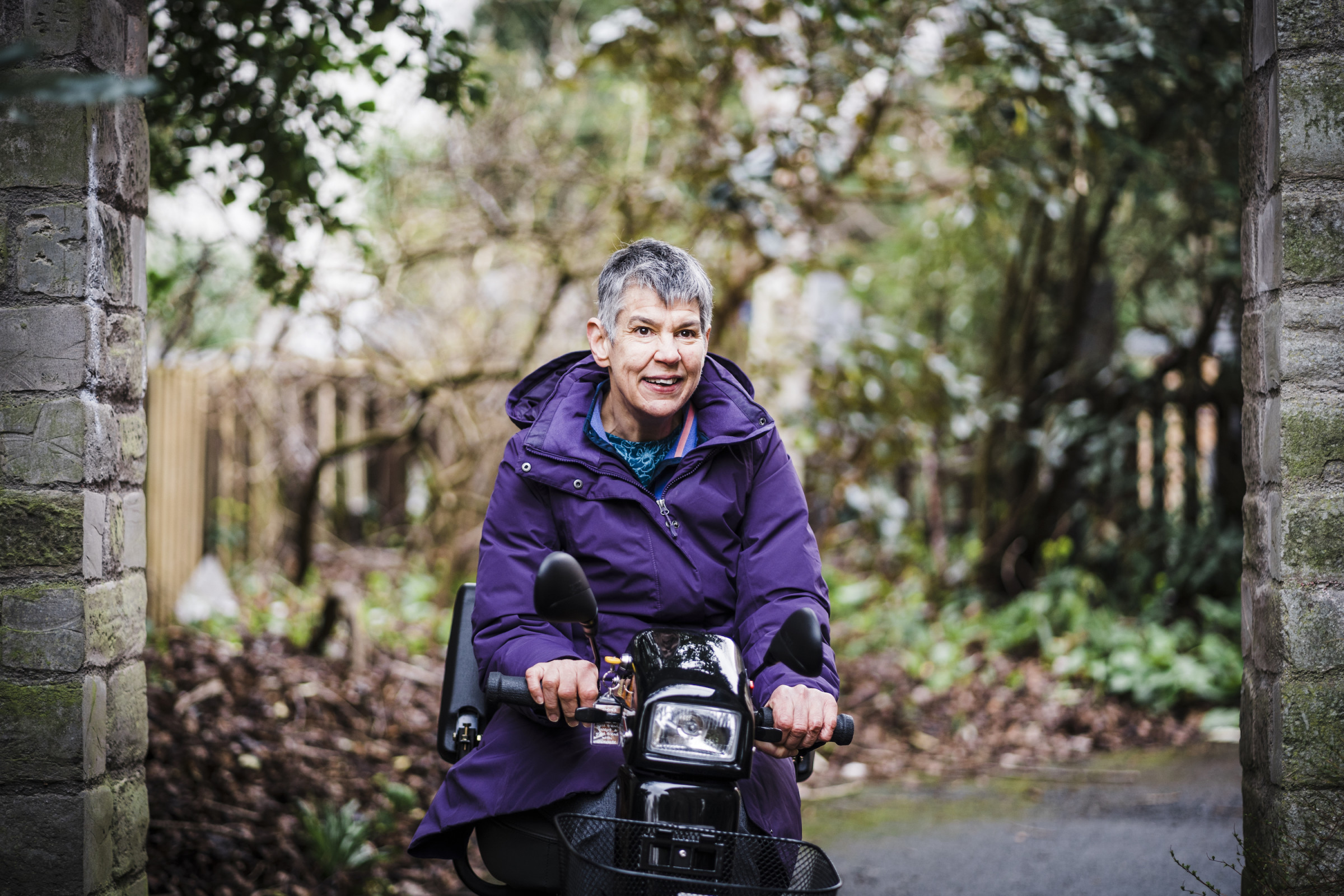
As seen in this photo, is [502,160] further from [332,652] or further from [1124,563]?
[1124,563]

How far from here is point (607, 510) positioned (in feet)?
8.08

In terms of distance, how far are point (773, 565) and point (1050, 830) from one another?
2956 mm

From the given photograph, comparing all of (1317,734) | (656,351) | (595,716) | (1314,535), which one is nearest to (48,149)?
(656,351)

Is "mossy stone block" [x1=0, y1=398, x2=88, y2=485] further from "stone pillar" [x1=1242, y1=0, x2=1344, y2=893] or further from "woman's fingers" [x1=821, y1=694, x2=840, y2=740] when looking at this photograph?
"stone pillar" [x1=1242, y1=0, x2=1344, y2=893]

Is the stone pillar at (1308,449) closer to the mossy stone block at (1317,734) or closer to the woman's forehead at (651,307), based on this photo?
the mossy stone block at (1317,734)

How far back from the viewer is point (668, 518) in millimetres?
2475

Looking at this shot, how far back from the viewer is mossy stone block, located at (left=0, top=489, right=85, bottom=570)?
2.54 metres

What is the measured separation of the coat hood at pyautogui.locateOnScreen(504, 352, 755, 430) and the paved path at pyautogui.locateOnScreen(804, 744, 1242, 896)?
2246 millimetres

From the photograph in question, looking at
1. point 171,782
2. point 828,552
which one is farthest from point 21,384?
point 828,552

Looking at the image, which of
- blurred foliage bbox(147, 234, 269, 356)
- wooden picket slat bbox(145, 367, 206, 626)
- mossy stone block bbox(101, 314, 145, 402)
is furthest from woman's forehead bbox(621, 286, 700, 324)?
wooden picket slat bbox(145, 367, 206, 626)

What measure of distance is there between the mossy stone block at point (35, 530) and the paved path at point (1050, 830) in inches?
113

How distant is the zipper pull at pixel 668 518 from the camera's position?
247 centimetres

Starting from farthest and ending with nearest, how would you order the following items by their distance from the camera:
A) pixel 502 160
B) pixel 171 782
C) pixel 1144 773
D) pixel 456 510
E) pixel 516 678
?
pixel 456 510, pixel 502 160, pixel 1144 773, pixel 171 782, pixel 516 678

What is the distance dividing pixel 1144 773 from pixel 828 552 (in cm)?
461
